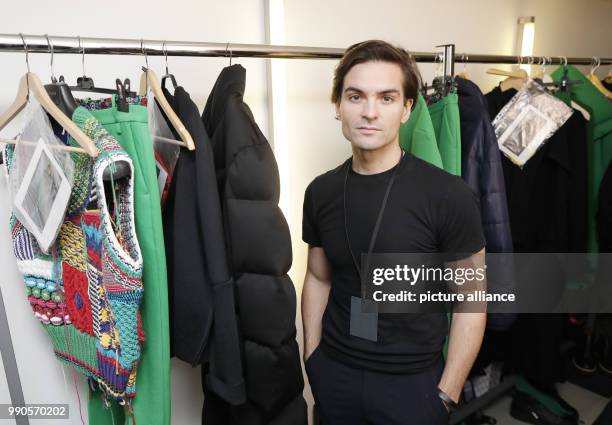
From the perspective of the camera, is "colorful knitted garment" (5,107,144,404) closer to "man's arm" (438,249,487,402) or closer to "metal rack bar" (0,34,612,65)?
"metal rack bar" (0,34,612,65)

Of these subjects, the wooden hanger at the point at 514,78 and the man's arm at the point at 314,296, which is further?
the wooden hanger at the point at 514,78

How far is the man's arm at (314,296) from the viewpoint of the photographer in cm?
137

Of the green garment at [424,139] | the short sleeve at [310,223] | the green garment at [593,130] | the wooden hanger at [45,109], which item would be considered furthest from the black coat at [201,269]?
the green garment at [593,130]

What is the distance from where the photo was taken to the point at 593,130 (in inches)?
70.8

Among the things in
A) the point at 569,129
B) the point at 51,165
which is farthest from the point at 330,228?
the point at 569,129

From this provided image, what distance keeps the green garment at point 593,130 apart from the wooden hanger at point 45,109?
1.67 metres

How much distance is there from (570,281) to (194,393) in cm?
154

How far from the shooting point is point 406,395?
1.13 metres

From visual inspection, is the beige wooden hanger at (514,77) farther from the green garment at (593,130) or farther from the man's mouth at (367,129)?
the man's mouth at (367,129)

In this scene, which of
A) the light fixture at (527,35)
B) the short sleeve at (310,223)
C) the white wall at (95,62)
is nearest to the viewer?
the white wall at (95,62)

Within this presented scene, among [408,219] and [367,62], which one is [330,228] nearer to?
[408,219]

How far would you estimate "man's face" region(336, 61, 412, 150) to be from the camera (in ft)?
3.60

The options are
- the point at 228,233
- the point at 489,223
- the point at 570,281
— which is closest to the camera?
the point at 228,233

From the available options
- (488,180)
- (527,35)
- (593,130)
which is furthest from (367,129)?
(527,35)
